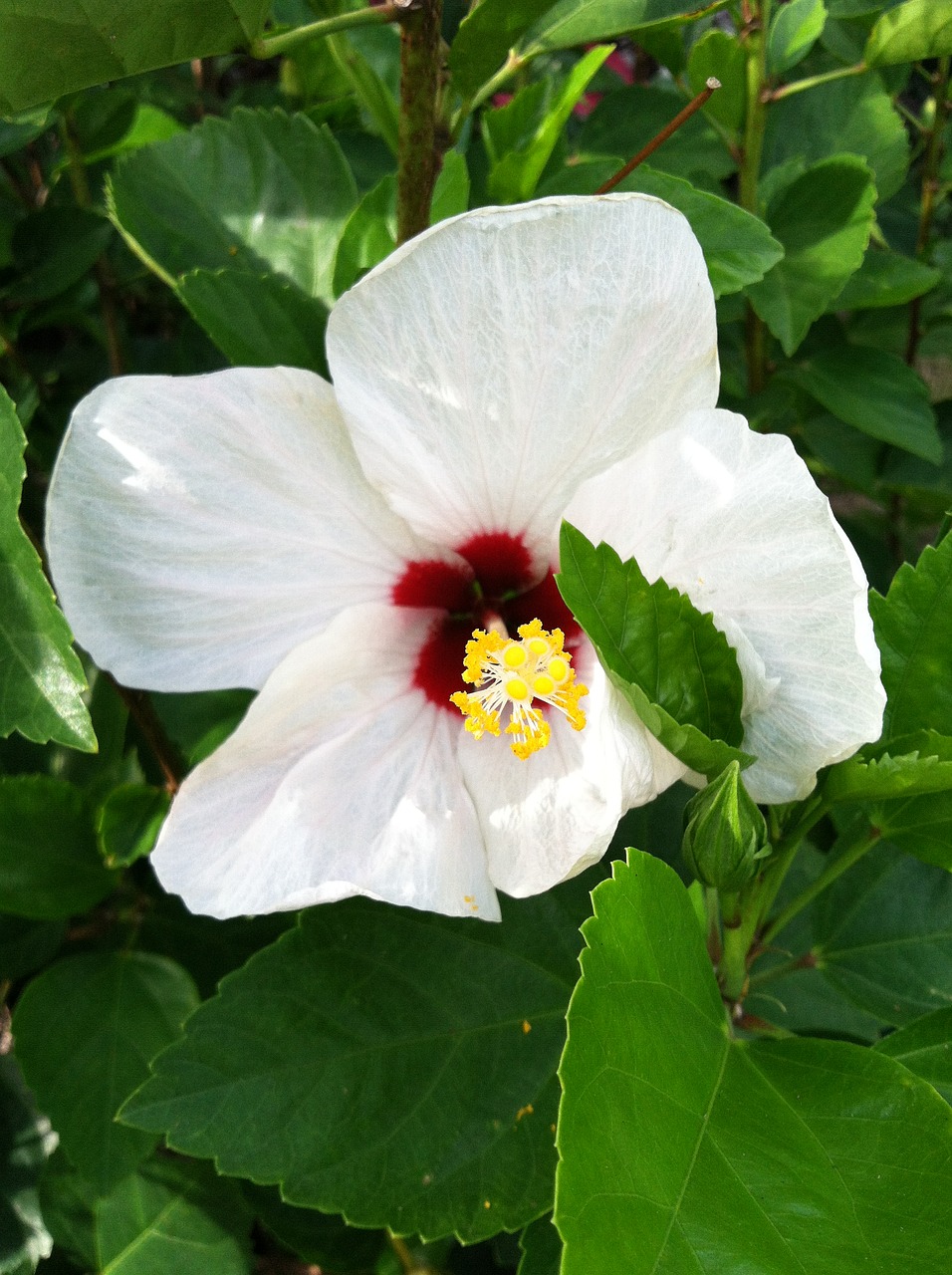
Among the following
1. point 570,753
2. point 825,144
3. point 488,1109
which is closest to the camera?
point 570,753

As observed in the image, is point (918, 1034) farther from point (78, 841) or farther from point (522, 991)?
point (78, 841)

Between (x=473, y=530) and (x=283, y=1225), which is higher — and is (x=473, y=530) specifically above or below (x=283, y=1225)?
above

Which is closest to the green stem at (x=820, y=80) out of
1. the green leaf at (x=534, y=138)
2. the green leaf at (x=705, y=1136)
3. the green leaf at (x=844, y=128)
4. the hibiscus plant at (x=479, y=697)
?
the hibiscus plant at (x=479, y=697)

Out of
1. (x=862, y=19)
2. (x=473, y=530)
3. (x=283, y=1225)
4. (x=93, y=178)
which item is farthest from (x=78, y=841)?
(x=862, y=19)

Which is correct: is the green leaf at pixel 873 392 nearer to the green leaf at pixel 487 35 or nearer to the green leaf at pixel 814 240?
the green leaf at pixel 814 240

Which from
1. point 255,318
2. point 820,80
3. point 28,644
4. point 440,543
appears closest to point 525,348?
point 440,543

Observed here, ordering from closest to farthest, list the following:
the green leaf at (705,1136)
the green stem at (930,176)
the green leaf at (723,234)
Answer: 1. the green leaf at (705,1136)
2. the green leaf at (723,234)
3. the green stem at (930,176)
